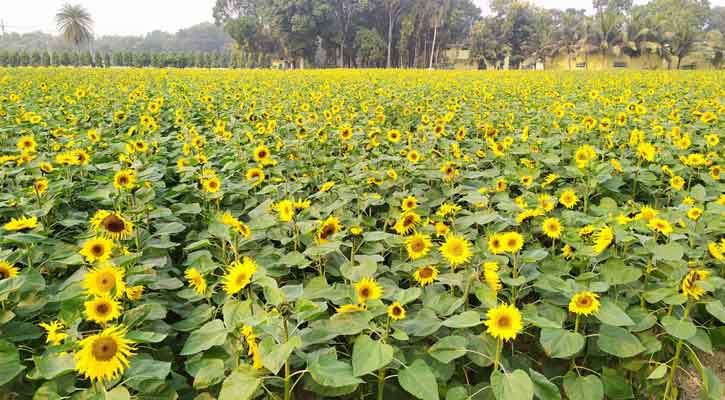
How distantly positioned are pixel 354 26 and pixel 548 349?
52081mm

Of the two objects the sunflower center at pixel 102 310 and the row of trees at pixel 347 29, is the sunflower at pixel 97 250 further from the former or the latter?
the row of trees at pixel 347 29

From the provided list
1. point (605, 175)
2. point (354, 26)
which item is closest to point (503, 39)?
point (354, 26)

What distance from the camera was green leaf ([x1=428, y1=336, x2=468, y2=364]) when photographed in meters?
1.41

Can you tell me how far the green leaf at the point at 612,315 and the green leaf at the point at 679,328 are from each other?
154mm

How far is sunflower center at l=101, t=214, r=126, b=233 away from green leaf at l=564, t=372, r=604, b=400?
1599 mm

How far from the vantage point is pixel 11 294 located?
4.98 ft

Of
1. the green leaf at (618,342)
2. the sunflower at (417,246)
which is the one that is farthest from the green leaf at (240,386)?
the green leaf at (618,342)

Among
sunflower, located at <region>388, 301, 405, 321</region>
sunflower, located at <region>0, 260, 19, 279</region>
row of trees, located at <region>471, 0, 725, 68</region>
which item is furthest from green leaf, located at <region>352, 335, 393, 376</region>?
row of trees, located at <region>471, 0, 725, 68</region>

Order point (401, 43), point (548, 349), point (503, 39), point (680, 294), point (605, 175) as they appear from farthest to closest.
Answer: point (503, 39)
point (401, 43)
point (605, 175)
point (680, 294)
point (548, 349)

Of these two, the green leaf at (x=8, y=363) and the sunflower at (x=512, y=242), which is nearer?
the green leaf at (x=8, y=363)

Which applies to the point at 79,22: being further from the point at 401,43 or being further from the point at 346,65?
the point at 401,43

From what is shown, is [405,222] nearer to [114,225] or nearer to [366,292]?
[366,292]

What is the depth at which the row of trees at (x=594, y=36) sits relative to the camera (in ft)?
143

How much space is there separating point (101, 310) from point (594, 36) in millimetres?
53241
